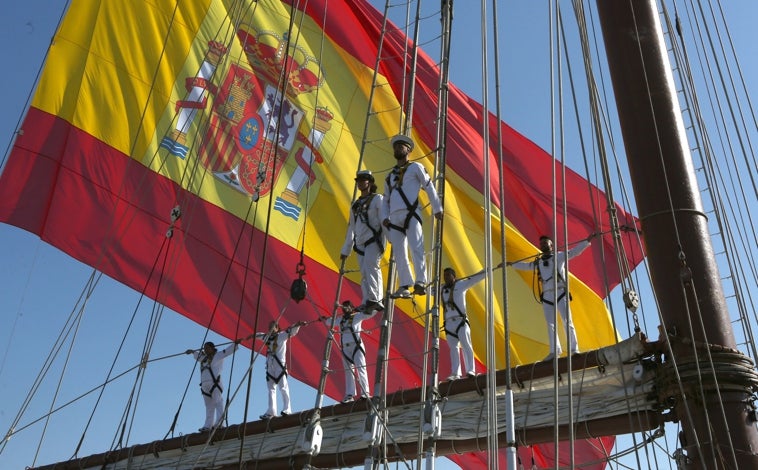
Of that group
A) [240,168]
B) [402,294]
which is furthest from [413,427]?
[240,168]

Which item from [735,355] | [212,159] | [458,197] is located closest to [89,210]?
[212,159]

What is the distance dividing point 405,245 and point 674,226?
2.24 m

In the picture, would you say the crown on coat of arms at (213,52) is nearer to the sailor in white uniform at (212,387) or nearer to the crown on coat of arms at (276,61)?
the crown on coat of arms at (276,61)

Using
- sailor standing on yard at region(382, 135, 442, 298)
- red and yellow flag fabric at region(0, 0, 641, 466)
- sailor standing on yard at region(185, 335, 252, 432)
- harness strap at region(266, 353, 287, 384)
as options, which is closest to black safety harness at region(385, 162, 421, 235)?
sailor standing on yard at region(382, 135, 442, 298)

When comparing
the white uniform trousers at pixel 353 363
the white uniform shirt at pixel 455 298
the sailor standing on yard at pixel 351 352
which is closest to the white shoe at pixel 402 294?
the sailor standing on yard at pixel 351 352

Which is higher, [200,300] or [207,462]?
[200,300]

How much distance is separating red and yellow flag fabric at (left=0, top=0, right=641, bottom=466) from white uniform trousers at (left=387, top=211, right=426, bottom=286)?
12.9ft

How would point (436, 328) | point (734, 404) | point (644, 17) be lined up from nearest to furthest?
point (734, 404) < point (436, 328) < point (644, 17)

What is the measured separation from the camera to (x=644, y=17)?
253 inches

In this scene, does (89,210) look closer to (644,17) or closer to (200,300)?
(200,300)

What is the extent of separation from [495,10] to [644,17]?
111 centimetres

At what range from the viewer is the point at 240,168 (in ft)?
40.0

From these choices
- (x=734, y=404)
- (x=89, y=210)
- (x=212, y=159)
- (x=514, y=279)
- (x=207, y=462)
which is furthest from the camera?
(x=514, y=279)

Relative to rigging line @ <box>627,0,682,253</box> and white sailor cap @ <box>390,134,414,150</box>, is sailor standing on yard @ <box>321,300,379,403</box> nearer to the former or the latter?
white sailor cap @ <box>390,134,414,150</box>
